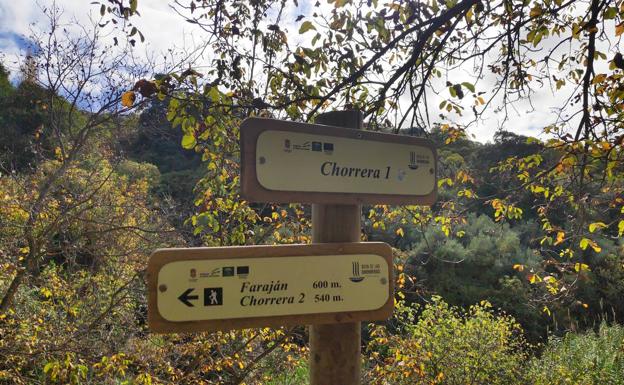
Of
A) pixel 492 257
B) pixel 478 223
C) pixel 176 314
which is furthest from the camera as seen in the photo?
pixel 478 223

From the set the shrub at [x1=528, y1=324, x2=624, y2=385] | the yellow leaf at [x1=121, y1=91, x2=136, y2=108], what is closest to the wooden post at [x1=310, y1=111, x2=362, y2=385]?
the yellow leaf at [x1=121, y1=91, x2=136, y2=108]

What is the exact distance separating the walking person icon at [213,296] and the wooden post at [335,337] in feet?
1.05

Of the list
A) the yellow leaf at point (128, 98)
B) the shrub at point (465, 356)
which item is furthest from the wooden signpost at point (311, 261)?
the shrub at point (465, 356)

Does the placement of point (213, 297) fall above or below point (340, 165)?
below

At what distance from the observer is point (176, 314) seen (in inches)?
45.7

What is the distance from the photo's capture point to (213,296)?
3.90 feet

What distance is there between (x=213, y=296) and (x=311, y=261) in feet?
0.94

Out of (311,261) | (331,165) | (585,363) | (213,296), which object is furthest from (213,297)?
(585,363)

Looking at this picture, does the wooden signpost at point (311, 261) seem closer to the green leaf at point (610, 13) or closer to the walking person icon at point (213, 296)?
the walking person icon at point (213, 296)

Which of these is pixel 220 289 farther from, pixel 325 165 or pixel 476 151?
pixel 476 151

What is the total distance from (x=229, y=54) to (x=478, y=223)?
8400 mm

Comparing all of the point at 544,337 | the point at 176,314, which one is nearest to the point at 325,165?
the point at 176,314

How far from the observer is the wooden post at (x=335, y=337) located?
132 cm

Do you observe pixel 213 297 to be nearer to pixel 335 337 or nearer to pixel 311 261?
pixel 311 261
